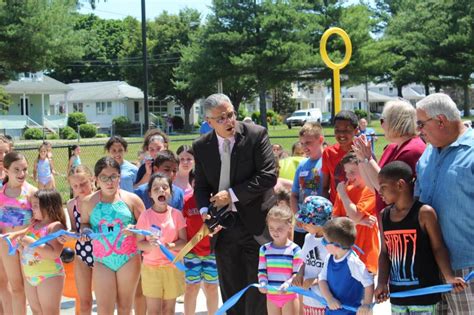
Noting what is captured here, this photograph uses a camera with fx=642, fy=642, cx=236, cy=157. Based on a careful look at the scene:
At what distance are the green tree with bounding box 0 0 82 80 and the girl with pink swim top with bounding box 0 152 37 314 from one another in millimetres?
20824

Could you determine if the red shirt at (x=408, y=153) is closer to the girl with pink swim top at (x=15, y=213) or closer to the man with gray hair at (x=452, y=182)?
the man with gray hair at (x=452, y=182)

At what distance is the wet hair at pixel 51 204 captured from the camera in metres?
6.09

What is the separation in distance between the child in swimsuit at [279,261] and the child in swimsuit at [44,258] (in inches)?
79.7

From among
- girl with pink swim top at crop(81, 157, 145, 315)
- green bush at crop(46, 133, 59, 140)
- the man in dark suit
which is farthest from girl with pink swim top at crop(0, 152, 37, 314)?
green bush at crop(46, 133, 59, 140)

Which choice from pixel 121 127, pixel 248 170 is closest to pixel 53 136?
pixel 121 127

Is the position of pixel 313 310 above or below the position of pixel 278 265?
below

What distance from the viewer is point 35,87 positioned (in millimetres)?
57562

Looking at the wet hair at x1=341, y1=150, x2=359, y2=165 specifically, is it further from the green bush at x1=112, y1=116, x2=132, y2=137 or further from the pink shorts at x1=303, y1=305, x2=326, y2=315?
the green bush at x1=112, y1=116, x2=132, y2=137

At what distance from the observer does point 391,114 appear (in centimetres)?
458

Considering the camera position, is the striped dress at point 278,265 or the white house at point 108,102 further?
the white house at point 108,102

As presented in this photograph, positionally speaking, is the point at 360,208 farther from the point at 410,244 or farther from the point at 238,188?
the point at 410,244

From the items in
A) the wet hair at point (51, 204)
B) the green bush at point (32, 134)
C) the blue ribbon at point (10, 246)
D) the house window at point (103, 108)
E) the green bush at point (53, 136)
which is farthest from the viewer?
the house window at point (103, 108)

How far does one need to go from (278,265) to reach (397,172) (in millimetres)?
1514

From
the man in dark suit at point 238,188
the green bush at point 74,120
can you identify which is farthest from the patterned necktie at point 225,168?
the green bush at point 74,120
